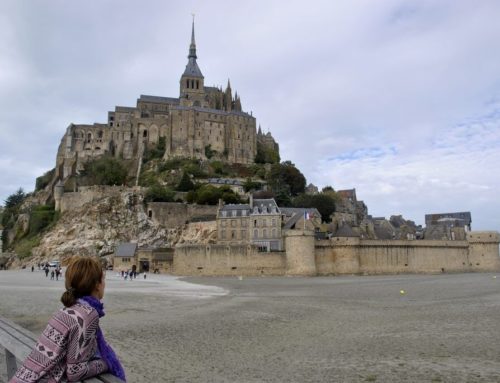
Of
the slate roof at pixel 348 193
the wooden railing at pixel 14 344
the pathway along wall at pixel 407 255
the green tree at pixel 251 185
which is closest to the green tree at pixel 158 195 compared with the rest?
the green tree at pixel 251 185

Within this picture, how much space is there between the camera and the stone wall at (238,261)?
129 feet

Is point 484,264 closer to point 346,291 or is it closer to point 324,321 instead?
point 346,291

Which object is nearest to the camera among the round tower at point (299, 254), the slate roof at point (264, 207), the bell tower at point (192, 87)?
the round tower at point (299, 254)

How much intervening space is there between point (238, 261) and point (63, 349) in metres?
36.9

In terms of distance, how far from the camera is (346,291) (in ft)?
82.6

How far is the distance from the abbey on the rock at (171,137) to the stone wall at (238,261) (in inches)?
1407

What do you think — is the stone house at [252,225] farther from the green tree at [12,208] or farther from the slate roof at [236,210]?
the green tree at [12,208]

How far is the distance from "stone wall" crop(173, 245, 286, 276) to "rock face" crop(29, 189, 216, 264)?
8.51 meters

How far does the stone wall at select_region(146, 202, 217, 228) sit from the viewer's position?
53.1 metres

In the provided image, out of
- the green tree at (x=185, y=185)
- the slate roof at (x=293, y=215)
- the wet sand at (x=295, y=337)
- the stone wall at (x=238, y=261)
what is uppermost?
the green tree at (x=185, y=185)

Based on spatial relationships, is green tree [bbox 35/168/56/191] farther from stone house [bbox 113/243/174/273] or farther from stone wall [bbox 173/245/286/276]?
stone wall [bbox 173/245/286/276]

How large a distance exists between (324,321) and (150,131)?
6951 centimetres

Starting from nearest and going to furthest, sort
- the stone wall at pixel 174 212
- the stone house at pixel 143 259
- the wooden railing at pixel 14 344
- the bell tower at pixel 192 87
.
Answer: the wooden railing at pixel 14 344
the stone house at pixel 143 259
the stone wall at pixel 174 212
the bell tower at pixel 192 87

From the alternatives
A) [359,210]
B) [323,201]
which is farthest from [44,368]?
[359,210]
